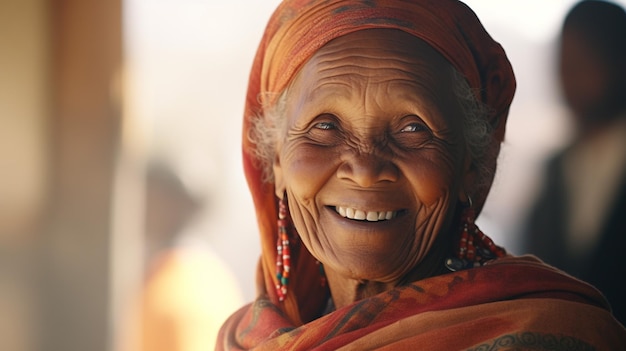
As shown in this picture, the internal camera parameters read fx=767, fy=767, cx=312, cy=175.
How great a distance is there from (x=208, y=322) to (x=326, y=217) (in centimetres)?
105

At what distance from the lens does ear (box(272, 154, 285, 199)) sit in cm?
175

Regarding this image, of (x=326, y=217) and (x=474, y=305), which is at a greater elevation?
(x=326, y=217)

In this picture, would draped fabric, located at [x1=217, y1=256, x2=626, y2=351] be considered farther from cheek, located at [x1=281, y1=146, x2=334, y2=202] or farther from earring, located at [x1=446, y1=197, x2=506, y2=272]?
cheek, located at [x1=281, y1=146, x2=334, y2=202]

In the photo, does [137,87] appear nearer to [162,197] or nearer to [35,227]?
[162,197]

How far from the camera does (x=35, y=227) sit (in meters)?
2.80

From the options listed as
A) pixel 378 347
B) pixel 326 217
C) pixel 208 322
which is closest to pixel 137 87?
pixel 208 322

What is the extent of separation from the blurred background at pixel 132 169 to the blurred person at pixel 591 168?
0.06m

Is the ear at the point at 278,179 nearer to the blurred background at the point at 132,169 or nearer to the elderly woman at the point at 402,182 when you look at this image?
the elderly woman at the point at 402,182

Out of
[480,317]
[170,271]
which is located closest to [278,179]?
[480,317]

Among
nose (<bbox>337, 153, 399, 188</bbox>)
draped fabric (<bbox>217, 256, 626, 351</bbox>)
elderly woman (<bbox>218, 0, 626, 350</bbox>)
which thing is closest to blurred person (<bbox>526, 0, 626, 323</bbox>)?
elderly woman (<bbox>218, 0, 626, 350</bbox>)

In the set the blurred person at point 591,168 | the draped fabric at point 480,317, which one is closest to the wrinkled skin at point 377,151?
the draped fabric at point 480,317

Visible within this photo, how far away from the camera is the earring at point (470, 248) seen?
1677 millimetres

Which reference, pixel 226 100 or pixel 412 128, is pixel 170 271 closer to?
pixel 226 100

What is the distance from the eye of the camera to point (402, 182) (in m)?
1.58
